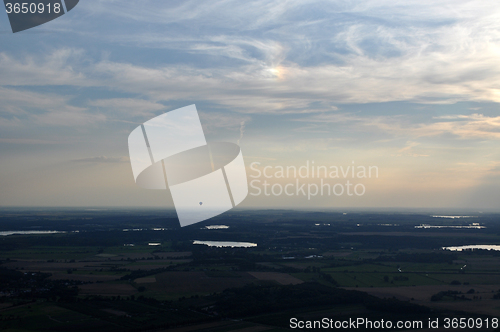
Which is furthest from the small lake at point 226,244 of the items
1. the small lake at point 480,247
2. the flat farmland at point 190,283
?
the small lake at point 480,247

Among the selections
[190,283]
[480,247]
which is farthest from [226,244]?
[480,247]

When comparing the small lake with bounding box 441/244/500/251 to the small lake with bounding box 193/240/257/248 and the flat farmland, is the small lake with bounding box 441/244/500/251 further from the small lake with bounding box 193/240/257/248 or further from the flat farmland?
the flat farmland

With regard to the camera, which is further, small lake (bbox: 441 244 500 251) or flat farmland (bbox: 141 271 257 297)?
small lake (bbox: 441 244 500 251)

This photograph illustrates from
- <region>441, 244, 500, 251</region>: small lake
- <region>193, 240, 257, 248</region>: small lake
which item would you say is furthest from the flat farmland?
<region>441, 244, 500, 251</region>: small lake

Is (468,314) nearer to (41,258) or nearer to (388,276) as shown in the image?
(388,276)

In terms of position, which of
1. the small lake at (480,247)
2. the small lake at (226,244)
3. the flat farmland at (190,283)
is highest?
the small lake at (226,244)

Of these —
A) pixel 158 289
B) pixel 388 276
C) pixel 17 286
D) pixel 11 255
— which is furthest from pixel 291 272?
pixel 11 255

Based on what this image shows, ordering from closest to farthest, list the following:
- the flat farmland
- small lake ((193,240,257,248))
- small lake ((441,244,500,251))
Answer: the flat farmland
small lake ((441,244,500,251))
small lake ((193,240,257,248))

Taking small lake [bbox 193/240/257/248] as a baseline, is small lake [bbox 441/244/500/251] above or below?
below

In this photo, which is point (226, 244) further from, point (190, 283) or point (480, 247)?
point (480, 247)

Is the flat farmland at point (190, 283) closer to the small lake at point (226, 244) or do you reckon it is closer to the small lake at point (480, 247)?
the small lake at point (226, 244)

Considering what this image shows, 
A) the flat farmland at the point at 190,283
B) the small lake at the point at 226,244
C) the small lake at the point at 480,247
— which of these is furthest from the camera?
the small lake at the point at 226,244
